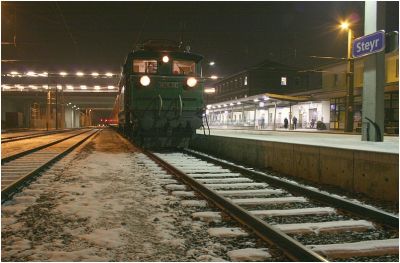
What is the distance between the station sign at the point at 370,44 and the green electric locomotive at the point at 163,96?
559 centimetres

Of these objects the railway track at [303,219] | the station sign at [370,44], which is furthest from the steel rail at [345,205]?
the station sign at [370,44]

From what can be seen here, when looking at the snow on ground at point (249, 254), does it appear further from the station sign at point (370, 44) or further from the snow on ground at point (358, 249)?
the station sign at point (370, 44)

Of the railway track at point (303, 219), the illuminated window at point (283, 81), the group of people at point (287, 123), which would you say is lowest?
the railway track at point (303, 219)

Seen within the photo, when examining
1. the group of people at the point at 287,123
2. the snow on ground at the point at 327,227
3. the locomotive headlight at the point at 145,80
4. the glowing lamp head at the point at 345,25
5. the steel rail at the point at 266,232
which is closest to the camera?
the steel rail at the point at 266,232

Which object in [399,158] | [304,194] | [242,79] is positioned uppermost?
[242,79]

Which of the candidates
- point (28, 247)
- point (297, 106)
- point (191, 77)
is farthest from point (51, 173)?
point (297, 106)

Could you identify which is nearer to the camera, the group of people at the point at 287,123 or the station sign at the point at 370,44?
the station sign at the point at 370,44

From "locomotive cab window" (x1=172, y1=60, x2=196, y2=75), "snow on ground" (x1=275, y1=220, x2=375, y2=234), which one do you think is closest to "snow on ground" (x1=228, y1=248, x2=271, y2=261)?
"snow on ground" (x1=275, y1=220, x2=375, y2=234)

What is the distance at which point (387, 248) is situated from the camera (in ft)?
11.9

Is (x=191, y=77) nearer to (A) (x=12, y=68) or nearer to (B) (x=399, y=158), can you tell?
(B) (x=399, y=158)

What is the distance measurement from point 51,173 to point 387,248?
7110 mm

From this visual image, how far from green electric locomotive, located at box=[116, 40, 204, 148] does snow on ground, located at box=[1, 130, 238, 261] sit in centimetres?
632

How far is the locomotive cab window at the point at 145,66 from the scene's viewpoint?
14.0 meters

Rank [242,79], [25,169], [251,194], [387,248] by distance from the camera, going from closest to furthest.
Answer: [387,248] → [251,194] → [25,169] → [242,79]
